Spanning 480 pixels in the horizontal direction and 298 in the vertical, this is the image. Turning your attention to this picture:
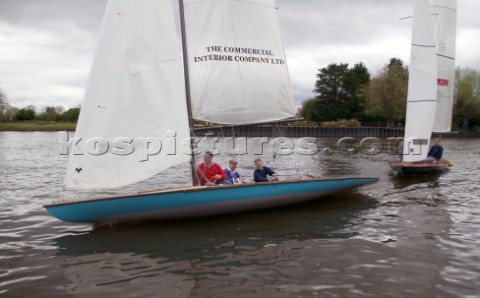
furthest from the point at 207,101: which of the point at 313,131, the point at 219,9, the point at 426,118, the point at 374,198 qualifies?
the point at 313,131

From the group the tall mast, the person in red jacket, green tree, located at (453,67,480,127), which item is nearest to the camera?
the tall mast

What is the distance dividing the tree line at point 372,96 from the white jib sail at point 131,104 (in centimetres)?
6202

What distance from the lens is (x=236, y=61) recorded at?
472 inches

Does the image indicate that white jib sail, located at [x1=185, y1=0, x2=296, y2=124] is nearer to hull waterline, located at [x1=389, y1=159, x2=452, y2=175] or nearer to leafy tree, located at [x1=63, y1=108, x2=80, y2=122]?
hull waterline, located at [x1=389, y1=159, x2=452, y2=175]

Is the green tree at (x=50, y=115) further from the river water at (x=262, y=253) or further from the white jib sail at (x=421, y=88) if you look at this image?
the white jib sail at (x=421, y=88)

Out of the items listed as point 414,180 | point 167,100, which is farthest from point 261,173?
point 414,180

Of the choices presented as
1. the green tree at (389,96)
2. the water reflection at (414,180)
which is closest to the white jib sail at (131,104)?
the water reflection at (414,180)

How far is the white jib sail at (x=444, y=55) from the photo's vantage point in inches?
957

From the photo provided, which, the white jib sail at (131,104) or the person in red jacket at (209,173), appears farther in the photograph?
the person in red jacket at (209,173)

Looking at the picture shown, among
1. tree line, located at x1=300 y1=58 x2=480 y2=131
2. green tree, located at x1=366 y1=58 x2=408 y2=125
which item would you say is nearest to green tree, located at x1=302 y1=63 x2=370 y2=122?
tree line, located at x1=300 y1=58 x2=480 y2=131

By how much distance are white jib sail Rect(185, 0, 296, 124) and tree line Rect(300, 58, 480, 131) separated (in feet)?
192

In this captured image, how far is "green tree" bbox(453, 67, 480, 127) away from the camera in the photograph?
2643 inches

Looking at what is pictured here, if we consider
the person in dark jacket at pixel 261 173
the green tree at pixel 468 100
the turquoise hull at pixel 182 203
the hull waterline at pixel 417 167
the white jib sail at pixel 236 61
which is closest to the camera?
the turquoise hull at pixel 182 203

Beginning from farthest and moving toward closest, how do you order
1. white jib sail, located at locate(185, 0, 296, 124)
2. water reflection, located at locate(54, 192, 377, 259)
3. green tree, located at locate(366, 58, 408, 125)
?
1. green tree, located at locate(366, 58, 408, 125)
2. white jib sail, located at locate(185, 0, 296, 124)
3. water reflection, located at locate(54, 192, 377, 259)
